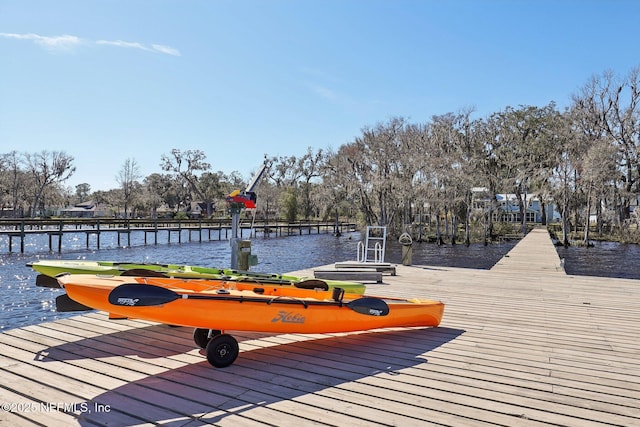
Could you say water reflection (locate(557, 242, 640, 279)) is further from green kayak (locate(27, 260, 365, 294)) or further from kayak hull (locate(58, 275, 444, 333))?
kayak hull (locate(58, 275, 444, 333))

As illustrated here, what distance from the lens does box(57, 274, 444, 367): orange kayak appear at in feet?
11.9

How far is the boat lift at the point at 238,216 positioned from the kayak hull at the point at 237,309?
3803mm

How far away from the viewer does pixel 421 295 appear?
7.65 metres

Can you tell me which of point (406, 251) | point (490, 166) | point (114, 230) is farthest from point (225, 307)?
point (490, 166)

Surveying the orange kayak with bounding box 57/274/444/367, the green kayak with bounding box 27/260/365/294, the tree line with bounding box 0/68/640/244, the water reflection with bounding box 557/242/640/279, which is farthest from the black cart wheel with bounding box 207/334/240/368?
the tree line with bounding box 0/68/640/244

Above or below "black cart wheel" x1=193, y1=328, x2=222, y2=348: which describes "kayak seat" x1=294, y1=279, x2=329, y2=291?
above

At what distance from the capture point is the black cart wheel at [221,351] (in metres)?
3.83

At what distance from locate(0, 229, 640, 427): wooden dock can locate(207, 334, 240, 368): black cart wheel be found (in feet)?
0.25

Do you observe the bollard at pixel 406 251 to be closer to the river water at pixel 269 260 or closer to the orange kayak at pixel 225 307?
the orange kayak at pixel 225 307

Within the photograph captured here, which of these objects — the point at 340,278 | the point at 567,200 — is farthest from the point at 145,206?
the point at 340,278

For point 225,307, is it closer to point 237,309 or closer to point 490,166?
point 237,309

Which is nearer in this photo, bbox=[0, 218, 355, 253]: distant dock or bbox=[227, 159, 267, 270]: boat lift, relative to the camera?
bbox=[227, 159, 267, 270]: boat lift

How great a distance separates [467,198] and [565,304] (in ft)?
99.3

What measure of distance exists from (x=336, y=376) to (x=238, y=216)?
212 inches
